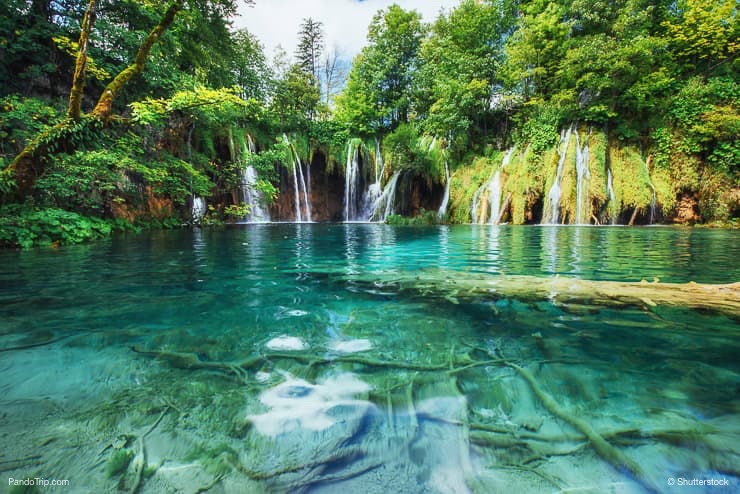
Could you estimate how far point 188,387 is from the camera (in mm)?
1446

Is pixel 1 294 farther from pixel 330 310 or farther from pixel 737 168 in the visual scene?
pixel 737 168

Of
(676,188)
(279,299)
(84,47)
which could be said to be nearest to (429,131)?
(676,188)

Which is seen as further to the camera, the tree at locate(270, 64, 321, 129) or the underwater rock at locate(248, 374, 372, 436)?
the tree at locate(270, 64, 321, 129)

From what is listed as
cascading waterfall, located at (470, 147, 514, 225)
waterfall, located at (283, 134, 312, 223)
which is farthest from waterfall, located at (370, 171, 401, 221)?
waterfall, located at (283, 134, 312, 223)

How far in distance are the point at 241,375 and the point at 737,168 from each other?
1924 cm

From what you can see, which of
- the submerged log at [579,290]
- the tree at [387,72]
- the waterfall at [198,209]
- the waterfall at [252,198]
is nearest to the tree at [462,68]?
the tree at [387,72]

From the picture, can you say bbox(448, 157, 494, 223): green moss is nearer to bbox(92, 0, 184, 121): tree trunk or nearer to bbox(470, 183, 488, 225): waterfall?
bbox(470, 183, 488, 225): waterfall

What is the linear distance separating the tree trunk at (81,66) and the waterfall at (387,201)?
15.8 metres

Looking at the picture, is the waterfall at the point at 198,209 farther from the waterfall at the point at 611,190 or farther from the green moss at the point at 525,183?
the waterfall at the point at 611,190

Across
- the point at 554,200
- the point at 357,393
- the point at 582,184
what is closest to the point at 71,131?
the point at 357,393

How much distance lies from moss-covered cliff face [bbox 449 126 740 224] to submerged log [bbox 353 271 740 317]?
13.0 m

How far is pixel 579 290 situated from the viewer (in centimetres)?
294

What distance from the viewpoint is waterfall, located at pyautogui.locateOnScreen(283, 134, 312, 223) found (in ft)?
67.5

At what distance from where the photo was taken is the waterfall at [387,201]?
64.1 ft
